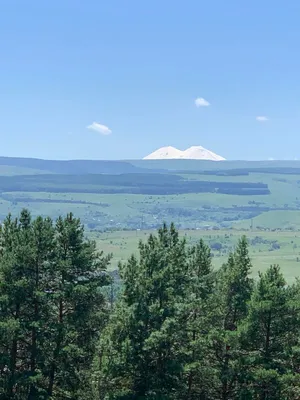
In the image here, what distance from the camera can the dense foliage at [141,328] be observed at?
3284cm

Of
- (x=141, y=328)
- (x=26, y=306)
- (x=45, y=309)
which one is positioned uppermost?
(x=26, y=306)

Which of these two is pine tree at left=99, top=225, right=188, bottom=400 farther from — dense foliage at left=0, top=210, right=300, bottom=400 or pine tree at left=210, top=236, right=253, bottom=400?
pine tree at left=210, top=236, right=253, bottom=400

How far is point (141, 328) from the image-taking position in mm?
33000

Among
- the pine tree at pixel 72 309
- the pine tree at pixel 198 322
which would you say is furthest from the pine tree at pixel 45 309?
the pine tree at pixel 198 322

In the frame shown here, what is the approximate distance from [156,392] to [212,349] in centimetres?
510

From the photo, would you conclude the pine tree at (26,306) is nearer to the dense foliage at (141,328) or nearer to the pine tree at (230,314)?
the dense foliage at (141,328)

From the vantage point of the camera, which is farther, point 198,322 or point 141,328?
point 198,322

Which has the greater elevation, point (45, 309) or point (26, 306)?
point (26, 306)

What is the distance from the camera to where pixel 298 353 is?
110 ft

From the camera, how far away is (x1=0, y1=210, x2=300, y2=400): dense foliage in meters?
32.8

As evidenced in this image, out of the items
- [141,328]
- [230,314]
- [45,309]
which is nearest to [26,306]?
[45,309]

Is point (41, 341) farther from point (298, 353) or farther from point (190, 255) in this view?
point (298, 353)

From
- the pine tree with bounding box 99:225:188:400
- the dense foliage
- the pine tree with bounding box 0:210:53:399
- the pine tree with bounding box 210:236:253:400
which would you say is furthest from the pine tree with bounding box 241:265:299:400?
the pine tree with bounding box 0:210:53:399

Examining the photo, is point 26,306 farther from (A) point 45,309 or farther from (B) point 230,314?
(B) point 230,314
